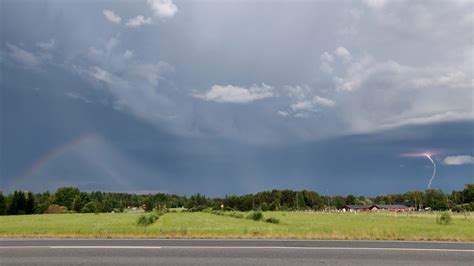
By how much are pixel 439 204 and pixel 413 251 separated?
181 m

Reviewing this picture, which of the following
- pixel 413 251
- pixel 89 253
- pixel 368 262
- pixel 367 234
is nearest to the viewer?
pixel 368 262

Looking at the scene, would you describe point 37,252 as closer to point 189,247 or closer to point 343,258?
point 189,247

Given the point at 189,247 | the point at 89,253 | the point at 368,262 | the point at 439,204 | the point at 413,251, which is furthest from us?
the point at 439,204

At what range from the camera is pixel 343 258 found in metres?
13.5

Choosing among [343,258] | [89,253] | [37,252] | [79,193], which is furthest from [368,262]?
[79,193]

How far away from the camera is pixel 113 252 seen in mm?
14742

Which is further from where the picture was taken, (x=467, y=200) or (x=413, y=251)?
(x=467, y=200)

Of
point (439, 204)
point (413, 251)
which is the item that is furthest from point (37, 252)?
point (439, 204)

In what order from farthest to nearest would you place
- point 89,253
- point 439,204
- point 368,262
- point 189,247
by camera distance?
point 439,204 < point 189,247 < point 89,253 < point 368,262

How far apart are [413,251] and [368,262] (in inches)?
145

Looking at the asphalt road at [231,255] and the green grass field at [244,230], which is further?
the green grass field at [244,230]

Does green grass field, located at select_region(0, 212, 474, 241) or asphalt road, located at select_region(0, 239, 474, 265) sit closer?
asphalt road, located at select_region(0, 239, 474, 265)

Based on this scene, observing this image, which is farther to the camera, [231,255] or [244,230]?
[244,230]

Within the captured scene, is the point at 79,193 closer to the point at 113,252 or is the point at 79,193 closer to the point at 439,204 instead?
the point at 439,204
